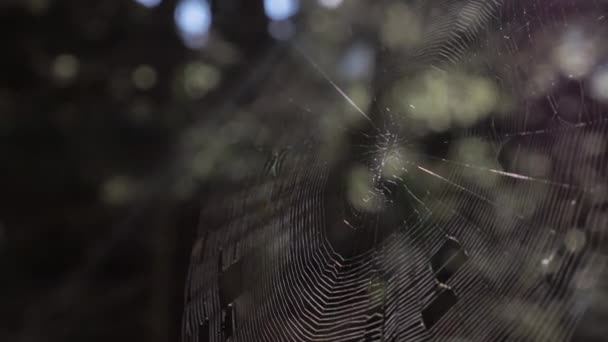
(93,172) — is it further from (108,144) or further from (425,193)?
(425,193)

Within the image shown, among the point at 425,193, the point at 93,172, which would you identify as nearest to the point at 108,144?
the point at 93,172

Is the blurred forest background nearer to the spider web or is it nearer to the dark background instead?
the dark background

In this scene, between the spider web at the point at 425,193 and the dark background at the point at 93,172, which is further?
the dark background at the point at 93,172

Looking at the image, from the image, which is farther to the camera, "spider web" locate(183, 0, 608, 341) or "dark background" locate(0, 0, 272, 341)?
"dark background" locate(0, 0, 272, 341)

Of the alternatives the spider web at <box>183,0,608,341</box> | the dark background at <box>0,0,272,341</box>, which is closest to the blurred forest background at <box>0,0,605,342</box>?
the dark background at <box>0,0,272,341</box>

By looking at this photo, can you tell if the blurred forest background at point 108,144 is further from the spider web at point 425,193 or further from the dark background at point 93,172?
the spider web at point 425,193

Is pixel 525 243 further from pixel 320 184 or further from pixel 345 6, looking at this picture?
pixel 345 6

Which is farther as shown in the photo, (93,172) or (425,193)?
(93,172)

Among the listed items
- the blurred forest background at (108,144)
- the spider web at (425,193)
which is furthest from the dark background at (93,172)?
the spider web at (425,193)

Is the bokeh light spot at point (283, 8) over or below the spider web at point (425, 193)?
over
